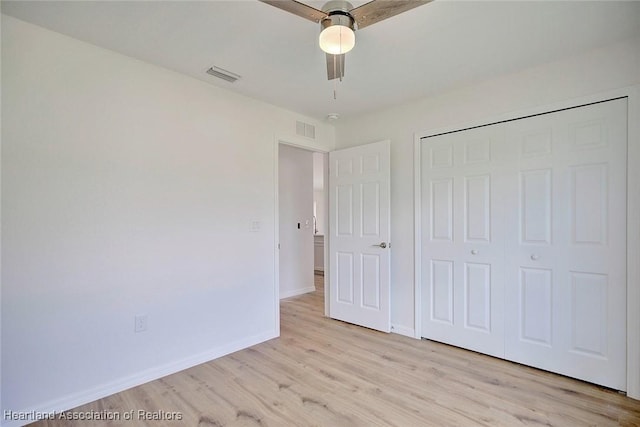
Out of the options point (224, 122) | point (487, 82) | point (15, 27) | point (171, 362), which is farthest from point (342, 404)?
point (15, 27)

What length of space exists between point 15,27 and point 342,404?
307 centimetres

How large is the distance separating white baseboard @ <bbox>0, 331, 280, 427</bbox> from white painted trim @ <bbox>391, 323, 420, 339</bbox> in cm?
145

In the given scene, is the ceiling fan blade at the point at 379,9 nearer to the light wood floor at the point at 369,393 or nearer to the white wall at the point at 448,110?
the white wall at the point at 448,110

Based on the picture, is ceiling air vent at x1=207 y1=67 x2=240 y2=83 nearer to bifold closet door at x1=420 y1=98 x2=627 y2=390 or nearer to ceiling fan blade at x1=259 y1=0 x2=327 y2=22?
ceiling fan blade at x1=259 y1=0 x2=327 y2=22

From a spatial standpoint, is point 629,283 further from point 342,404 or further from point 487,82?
point 342,404

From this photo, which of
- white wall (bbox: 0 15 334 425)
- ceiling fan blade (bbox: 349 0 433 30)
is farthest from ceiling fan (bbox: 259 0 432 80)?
white wall (bbox: 0 15 334 425)

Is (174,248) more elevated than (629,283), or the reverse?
(174,248)

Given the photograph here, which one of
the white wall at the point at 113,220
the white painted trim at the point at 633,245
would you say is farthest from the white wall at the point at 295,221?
the white painted trim at the point at 633,245

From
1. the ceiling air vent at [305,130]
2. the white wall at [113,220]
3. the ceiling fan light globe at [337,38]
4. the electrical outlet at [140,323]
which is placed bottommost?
the electrical outlet at [140,323]

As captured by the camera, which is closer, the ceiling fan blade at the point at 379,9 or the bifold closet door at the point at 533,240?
the ceiling fan blade at the point at 379,9

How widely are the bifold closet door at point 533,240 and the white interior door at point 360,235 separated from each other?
16.9 inches

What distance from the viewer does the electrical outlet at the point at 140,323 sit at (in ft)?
7.70

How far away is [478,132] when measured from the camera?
112 inches

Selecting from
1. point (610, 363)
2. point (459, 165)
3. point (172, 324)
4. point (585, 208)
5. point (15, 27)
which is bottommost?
point (610, 363)
